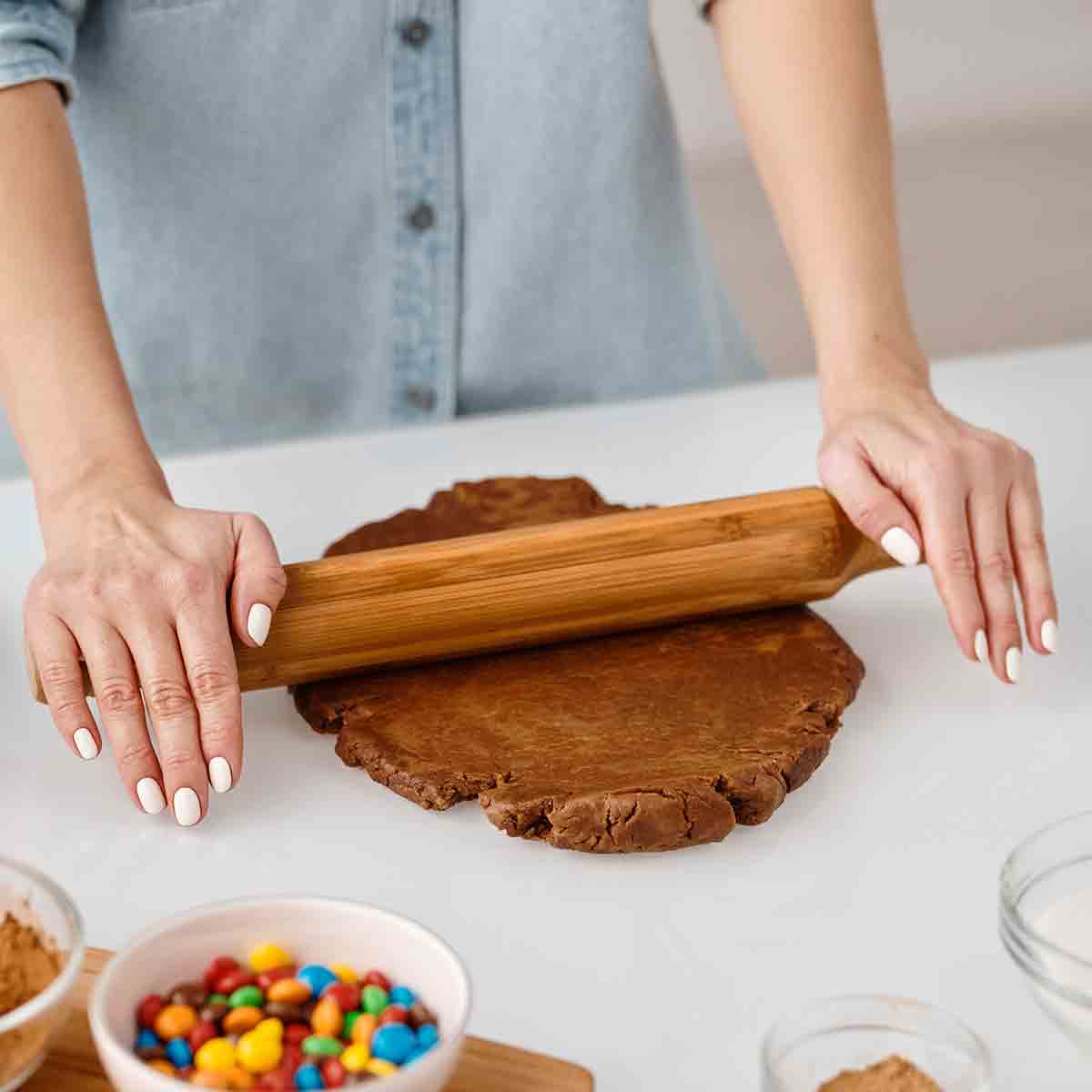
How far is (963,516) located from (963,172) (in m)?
4.10

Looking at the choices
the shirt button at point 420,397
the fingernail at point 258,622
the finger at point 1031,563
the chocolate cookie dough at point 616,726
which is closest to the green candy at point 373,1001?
the chocolate cookie dough at point 616,726

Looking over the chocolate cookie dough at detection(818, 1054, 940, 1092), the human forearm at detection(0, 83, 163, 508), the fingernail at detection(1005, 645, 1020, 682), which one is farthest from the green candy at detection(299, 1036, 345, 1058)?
the fingernail at detection(1005, 645, 1020, 682)

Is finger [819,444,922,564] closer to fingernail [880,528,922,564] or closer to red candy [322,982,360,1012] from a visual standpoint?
fingernail [880,528,922,564]

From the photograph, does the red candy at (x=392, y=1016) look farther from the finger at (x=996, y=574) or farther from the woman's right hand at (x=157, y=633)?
the finger at (x=996, y=574)

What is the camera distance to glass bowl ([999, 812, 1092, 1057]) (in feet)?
2.56

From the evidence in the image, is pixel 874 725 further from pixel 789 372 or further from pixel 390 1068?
pixel 789 372

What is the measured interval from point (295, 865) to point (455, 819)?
112 millimetres

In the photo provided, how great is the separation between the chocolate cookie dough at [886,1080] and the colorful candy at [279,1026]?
21 centimetres

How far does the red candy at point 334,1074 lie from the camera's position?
70 centimetres

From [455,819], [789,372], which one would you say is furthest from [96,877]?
[789,372]

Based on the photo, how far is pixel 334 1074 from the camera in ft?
2.31

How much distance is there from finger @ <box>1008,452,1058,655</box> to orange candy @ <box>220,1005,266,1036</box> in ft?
2.32

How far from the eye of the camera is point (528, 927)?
3.15 ft

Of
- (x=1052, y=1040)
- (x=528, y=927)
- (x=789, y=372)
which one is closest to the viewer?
(x=1052, y=1040)
